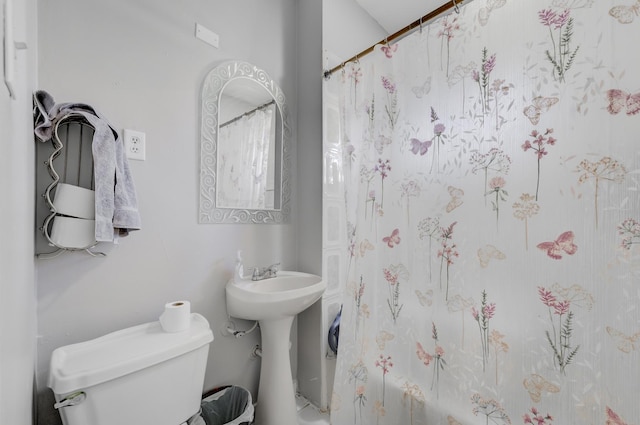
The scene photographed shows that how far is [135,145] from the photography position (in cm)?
118

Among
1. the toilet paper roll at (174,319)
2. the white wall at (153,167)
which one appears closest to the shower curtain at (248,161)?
the white wall at (153,167)

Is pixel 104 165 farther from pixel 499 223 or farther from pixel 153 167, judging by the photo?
pixel 499 223

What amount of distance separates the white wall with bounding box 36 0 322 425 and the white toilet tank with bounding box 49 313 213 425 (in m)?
0.16

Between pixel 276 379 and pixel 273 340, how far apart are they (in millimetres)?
202

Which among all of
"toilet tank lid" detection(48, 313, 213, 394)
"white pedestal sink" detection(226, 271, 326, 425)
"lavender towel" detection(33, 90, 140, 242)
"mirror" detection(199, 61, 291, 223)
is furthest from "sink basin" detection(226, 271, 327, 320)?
"lavender towel" detection(33, 90, 140, 242)

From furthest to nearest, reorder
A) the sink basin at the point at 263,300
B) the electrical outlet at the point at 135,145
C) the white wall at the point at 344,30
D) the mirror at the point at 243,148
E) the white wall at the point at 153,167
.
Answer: the white wall at the point at 344,30 < the mirror at the point at 243,148 < the sink basin at the point at 263,300 < the electrical outlet at the point at 135,145 < the white wall at the point at 153,167

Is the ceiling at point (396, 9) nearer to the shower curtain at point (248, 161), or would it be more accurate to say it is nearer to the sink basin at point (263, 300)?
the shower curtain at point (248, 161)

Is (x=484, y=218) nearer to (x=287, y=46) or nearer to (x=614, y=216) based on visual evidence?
(x=614, y=216)

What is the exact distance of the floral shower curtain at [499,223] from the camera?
78cm

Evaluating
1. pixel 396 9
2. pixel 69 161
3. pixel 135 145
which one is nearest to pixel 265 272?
pixel 135 145

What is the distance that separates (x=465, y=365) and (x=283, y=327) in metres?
0.83

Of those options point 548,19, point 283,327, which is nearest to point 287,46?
point 548,19

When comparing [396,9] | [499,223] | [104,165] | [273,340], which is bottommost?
[273,340]

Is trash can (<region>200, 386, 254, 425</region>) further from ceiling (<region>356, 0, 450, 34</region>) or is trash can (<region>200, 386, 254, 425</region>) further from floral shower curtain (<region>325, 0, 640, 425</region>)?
ceiling (<region>356, 0, 450, 34</region>)
